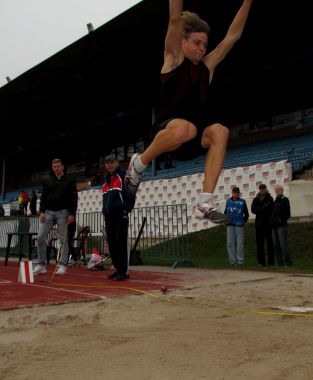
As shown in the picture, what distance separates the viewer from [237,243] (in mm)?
8531

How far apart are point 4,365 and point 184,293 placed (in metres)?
2.55

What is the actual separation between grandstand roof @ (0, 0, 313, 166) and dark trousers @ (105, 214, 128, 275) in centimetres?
1303

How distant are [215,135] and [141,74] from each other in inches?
836

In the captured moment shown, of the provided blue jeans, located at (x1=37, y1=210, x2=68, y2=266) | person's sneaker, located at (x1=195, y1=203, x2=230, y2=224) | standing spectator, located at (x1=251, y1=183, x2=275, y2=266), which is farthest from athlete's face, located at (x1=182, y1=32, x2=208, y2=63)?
standing spectator, located at (x1=251, y1=183, x2=275, y2=266)

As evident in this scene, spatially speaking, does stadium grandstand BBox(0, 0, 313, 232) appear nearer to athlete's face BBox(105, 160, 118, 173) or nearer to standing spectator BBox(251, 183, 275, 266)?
standing spectator BBox(251, 183, 275, 266)

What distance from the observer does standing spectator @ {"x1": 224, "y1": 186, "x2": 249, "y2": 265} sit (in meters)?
8.43

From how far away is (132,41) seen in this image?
19984 millimetres

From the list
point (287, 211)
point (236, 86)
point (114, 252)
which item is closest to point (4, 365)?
point (114, 252)

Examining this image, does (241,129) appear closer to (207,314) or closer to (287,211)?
(287,211)

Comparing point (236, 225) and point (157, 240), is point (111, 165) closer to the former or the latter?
point (236, 225)

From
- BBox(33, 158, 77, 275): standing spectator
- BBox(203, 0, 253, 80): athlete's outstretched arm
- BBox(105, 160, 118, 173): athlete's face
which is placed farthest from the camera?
BBox(33, 158, 77, 275): standing spectator

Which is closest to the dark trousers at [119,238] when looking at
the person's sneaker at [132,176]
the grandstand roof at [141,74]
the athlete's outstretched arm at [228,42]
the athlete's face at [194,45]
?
the person's sneaker at [132,176]

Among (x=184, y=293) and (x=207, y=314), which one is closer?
(x=207, y=314)

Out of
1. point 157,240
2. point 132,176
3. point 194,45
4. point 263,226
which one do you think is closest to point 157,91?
point 157,240
